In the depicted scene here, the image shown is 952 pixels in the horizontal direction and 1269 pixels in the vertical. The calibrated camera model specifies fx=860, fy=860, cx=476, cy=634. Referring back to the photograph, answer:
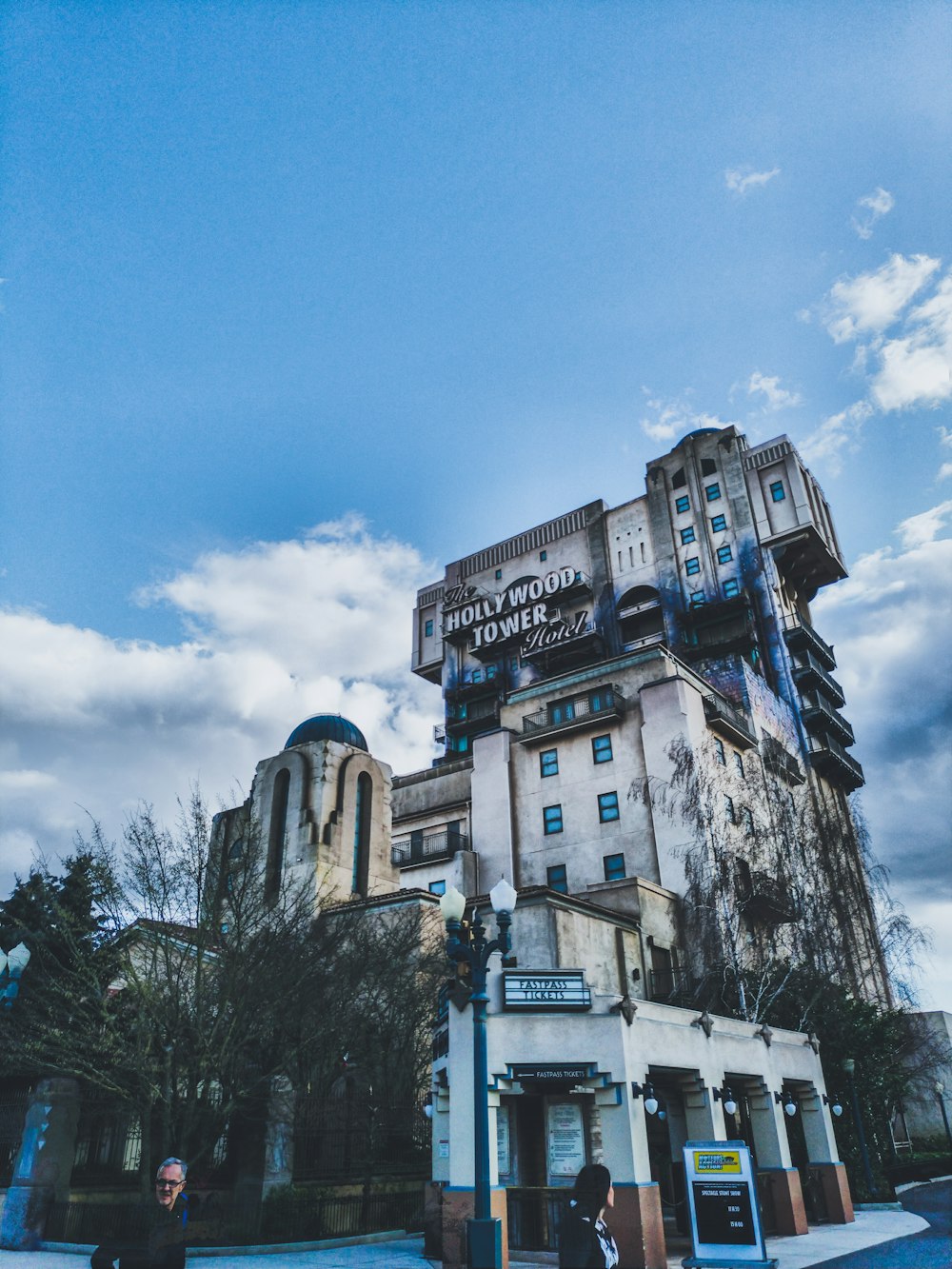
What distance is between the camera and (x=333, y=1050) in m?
24.9

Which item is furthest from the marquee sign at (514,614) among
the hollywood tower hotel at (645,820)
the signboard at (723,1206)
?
the signboard at (723,1206)

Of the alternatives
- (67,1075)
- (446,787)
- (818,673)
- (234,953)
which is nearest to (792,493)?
(818,673)

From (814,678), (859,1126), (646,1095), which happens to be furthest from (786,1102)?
(814,678)

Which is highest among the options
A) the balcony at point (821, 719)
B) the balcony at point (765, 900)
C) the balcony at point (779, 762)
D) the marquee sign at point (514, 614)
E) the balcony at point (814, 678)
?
the marquee sign at point (514, 614)

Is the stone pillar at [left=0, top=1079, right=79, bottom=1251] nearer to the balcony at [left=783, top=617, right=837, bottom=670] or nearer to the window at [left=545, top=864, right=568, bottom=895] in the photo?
the window at [left=545, top=864, right=568, bottom=895]

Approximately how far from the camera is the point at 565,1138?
776 inches

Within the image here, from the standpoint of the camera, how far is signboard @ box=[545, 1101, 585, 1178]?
19406mm

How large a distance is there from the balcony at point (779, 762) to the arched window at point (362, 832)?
18960 millimetres

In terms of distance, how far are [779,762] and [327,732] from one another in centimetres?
2231

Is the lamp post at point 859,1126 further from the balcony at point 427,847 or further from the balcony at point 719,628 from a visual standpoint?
the balcony at point 719,628

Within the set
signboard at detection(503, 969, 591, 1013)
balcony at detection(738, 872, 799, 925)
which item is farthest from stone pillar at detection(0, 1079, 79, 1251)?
balcony at detection(738, 872, 799, 925)

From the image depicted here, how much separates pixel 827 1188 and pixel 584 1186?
19812mm

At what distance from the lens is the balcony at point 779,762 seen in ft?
129

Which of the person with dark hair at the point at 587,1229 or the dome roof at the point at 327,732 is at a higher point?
the dome roof at the point at 327,732
